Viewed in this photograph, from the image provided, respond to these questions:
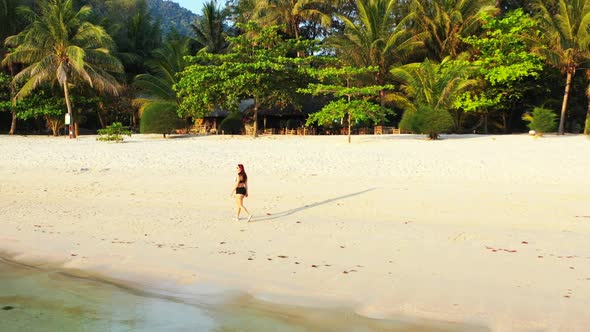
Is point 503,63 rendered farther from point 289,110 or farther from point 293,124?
point 293,124

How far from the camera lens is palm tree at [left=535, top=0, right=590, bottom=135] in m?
27.3

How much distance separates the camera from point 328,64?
101 ft

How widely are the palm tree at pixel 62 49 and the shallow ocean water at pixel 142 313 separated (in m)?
23.3

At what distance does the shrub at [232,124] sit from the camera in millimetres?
32938

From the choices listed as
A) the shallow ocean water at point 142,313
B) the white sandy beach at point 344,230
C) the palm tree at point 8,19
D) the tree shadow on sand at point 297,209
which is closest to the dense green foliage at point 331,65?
the palm tree at point 8,19

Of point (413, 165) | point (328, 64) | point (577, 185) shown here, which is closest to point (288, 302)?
point (577, 185)

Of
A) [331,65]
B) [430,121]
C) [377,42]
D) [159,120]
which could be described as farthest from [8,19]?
[430,121]

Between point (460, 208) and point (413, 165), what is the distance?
17.0 ft

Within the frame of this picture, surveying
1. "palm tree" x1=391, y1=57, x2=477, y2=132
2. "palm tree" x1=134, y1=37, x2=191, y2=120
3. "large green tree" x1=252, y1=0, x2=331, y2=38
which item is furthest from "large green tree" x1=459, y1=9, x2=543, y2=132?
"palm tree" x1=134, y1=37, x2=191, y2=120

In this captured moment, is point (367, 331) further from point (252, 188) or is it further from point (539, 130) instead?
point (539, 130)

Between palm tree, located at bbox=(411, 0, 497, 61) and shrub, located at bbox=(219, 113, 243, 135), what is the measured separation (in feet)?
43.0

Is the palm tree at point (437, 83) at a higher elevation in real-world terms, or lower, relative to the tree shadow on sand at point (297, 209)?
higher

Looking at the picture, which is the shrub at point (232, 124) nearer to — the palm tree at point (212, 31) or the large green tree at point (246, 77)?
the large green tree at point (246, 77)

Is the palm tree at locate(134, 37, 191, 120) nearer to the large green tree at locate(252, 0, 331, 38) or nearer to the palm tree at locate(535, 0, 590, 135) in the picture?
the large green tree at locate(252, 0, 331, 38)
